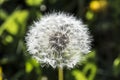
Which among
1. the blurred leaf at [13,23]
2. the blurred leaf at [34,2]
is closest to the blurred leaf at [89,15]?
the blurred leaf at [34,2]

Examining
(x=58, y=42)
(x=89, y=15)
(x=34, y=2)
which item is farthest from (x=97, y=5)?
(x=58, y=42)

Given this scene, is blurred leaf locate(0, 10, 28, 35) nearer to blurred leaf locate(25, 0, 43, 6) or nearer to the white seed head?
blurred leaf locate(25, 0, 43, 6)

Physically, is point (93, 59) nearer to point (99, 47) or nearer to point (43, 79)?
point (43, 79)

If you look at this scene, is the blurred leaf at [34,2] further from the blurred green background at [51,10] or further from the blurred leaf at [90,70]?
the blurred leaf at [90,70]

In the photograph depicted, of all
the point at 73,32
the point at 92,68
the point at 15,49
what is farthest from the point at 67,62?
the point at 15,49

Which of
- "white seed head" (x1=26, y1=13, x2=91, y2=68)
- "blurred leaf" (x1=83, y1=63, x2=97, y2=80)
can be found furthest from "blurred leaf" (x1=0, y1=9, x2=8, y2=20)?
"white seed head" (x1=26, y1=13, x2=91, y2=68)
